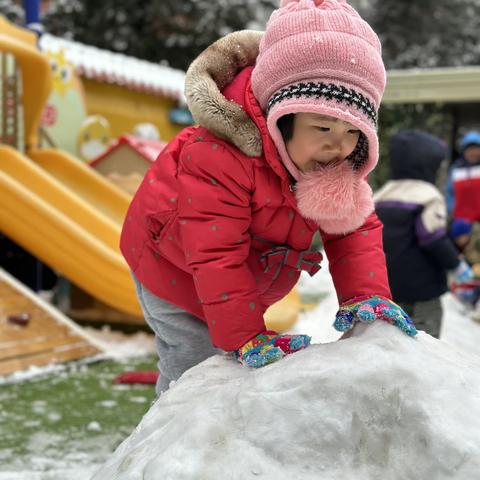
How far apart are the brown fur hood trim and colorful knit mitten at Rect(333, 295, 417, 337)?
0.49m

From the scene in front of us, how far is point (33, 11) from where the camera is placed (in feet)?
25.7

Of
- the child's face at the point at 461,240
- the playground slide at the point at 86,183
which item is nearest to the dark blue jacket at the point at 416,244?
the playground slide at the point at 86,183

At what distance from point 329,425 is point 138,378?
301cm

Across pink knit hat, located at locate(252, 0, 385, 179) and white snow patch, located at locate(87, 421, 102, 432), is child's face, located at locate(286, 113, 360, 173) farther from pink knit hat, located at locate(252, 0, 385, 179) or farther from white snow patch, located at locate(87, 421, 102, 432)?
white snow patch, located at locate(87, 421, 102, 432)

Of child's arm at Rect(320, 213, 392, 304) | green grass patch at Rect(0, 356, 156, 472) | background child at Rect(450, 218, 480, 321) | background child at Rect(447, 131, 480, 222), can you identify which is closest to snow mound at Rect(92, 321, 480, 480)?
child's arm at Rect(320, 213, 392, 304)

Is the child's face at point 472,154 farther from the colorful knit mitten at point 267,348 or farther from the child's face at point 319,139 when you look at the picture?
the colorful knit mitten at point 267,348

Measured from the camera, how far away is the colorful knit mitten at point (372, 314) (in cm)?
185

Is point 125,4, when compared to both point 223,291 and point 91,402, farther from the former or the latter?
point 223,291

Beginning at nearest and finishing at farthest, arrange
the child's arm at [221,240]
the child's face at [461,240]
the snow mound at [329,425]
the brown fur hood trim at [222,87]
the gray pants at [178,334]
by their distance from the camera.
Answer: the snow mound at [329,425] → the child's arm at [221,240] → the brown fur hood trim at [222,87] → the gray pants at [178,334] → the child's face at [461,240]

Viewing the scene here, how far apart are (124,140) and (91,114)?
9.17ft

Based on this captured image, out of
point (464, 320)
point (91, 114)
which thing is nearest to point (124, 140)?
point (91, 114)

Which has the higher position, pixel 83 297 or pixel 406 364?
pixel 406 364

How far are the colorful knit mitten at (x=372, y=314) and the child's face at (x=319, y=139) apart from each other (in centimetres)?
40

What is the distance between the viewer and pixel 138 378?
14.6 ft
